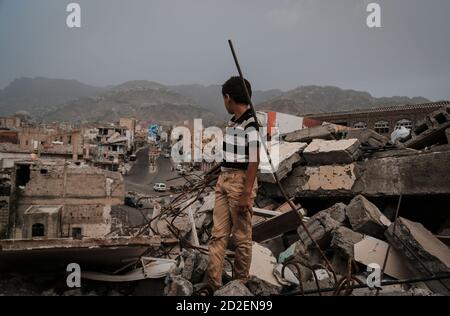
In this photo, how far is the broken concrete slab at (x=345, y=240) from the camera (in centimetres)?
410

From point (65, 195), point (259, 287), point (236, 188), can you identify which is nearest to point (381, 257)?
point (259, 287)

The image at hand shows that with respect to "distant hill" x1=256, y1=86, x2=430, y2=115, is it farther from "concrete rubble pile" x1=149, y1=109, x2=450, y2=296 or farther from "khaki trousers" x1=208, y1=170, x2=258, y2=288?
"khaki trousers" x1=208, y1=170, x2=258, y2=288

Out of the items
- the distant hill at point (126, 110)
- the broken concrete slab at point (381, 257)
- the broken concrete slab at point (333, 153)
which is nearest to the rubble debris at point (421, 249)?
the broken concrete slab at point (381, 257)

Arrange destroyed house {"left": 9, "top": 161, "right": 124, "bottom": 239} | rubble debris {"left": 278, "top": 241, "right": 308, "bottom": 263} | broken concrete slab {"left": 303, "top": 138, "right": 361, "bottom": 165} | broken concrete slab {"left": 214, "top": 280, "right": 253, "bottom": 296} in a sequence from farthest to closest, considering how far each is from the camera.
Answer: destroyed house {"left": 9, "top": 161, "right": 124, "bottom": 239} → broken concrete slab {"left": 303, "top": 138, "right": 361, "bottom": 165} → rubble debris {"left": 278, "top": 241, "right": 308, "bottom": 263} → broken concrete slab {"left": 214, "top": 280, "right": 253, "bottom": 296}

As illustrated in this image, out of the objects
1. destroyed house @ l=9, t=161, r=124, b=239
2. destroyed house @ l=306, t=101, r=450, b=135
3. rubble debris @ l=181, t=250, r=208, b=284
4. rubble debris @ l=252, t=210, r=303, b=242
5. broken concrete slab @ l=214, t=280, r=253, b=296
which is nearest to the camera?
broken concrete slab @ l=214, t=280, r=253, b=296

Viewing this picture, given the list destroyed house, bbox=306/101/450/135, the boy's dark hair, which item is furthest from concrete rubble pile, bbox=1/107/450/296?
destroyed house, bbox=306/101/450/135

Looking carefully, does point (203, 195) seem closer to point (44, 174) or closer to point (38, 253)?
point (38, 253)

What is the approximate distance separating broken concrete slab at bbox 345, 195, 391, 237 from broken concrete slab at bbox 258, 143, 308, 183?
4.32ft

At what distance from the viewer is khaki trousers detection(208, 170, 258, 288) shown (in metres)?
3.14

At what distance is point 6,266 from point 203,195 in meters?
3.37

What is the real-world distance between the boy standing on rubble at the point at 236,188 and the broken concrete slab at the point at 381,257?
5.00ft

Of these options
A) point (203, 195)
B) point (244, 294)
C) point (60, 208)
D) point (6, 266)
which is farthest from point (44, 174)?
point (244, 294)

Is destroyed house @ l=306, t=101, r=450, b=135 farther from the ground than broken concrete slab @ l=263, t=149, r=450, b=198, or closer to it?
farther from the ground

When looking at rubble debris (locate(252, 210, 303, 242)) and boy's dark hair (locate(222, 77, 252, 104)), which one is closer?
boy's dark hair (locate(222, 77, 252, 104))
